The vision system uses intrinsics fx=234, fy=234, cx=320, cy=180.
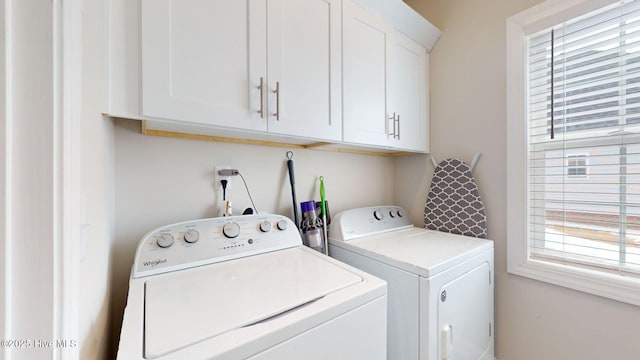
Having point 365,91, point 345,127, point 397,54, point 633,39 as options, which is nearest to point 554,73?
point 633,39

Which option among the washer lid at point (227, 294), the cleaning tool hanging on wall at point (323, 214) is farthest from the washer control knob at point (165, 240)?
the cleaning tool hanging on wall at point (323, 214)

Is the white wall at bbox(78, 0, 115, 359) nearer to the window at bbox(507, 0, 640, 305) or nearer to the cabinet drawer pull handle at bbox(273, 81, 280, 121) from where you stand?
the cabinet drawer pull handle at bbox(273, 81, 280, 121)

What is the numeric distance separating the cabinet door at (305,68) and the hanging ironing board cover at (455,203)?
0.92 metres

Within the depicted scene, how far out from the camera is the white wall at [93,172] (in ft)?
1.71

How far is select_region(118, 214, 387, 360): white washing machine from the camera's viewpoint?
0.56 m

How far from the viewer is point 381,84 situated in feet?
4.81

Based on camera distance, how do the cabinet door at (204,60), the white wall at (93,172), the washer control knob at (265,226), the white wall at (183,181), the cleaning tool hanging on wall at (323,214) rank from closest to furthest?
the white wall at (93,172)
the cabinet door at (204,60)
the white wall at (183,181)
the washer control knob at (265,226)
the cleaning tool hanging on wall at (323,214)

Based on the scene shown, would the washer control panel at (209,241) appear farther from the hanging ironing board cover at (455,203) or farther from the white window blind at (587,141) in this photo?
the white window blind at (587,141)

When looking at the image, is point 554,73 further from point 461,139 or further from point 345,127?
point 345,127

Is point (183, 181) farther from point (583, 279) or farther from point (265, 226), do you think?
point (583, 279)

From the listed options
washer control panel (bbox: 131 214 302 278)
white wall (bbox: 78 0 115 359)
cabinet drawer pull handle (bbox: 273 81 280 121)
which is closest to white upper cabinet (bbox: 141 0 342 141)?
cabinet drawer pull handle (bbox: 273 81 280 121)

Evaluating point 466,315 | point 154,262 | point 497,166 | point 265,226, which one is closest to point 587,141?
point 497,166

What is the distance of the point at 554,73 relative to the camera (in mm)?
1299

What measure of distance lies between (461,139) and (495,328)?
1242mm
